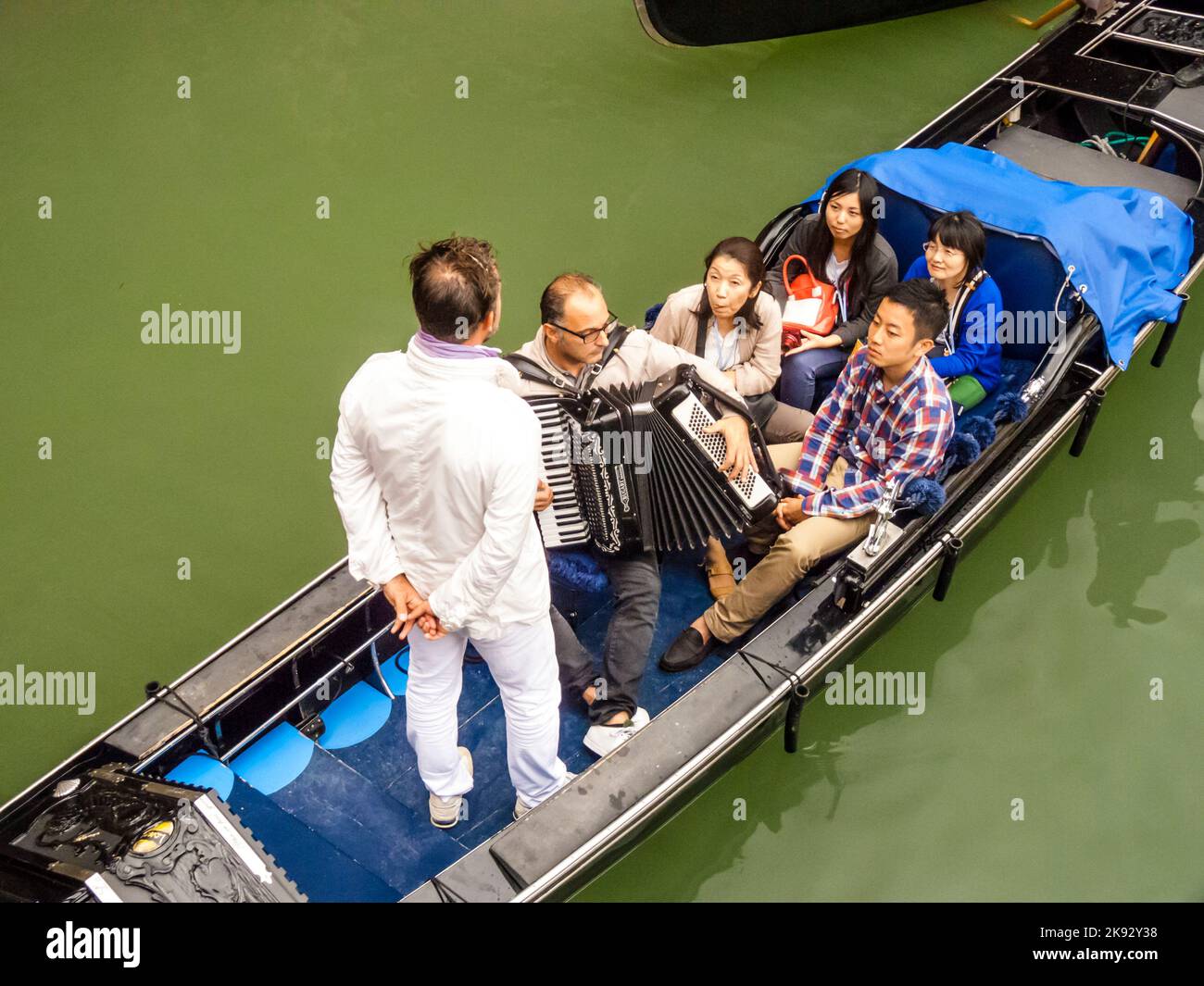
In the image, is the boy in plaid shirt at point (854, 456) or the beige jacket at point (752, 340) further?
the beige jacket at point (752, 340)

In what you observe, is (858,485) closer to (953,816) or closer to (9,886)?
(953,816)

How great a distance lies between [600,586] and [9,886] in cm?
162

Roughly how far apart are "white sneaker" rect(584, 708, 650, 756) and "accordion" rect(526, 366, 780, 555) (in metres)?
0.48

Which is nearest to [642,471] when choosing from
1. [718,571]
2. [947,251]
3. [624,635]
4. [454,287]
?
[624,635]

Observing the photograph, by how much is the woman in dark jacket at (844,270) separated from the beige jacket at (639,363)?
729 mm

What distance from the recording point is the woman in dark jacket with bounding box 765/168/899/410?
3889 mm

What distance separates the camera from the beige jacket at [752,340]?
12.0ft

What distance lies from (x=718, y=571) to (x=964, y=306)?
43.9 inches

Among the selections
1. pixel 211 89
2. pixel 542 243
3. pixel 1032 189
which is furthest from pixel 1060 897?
pixel 211 89
